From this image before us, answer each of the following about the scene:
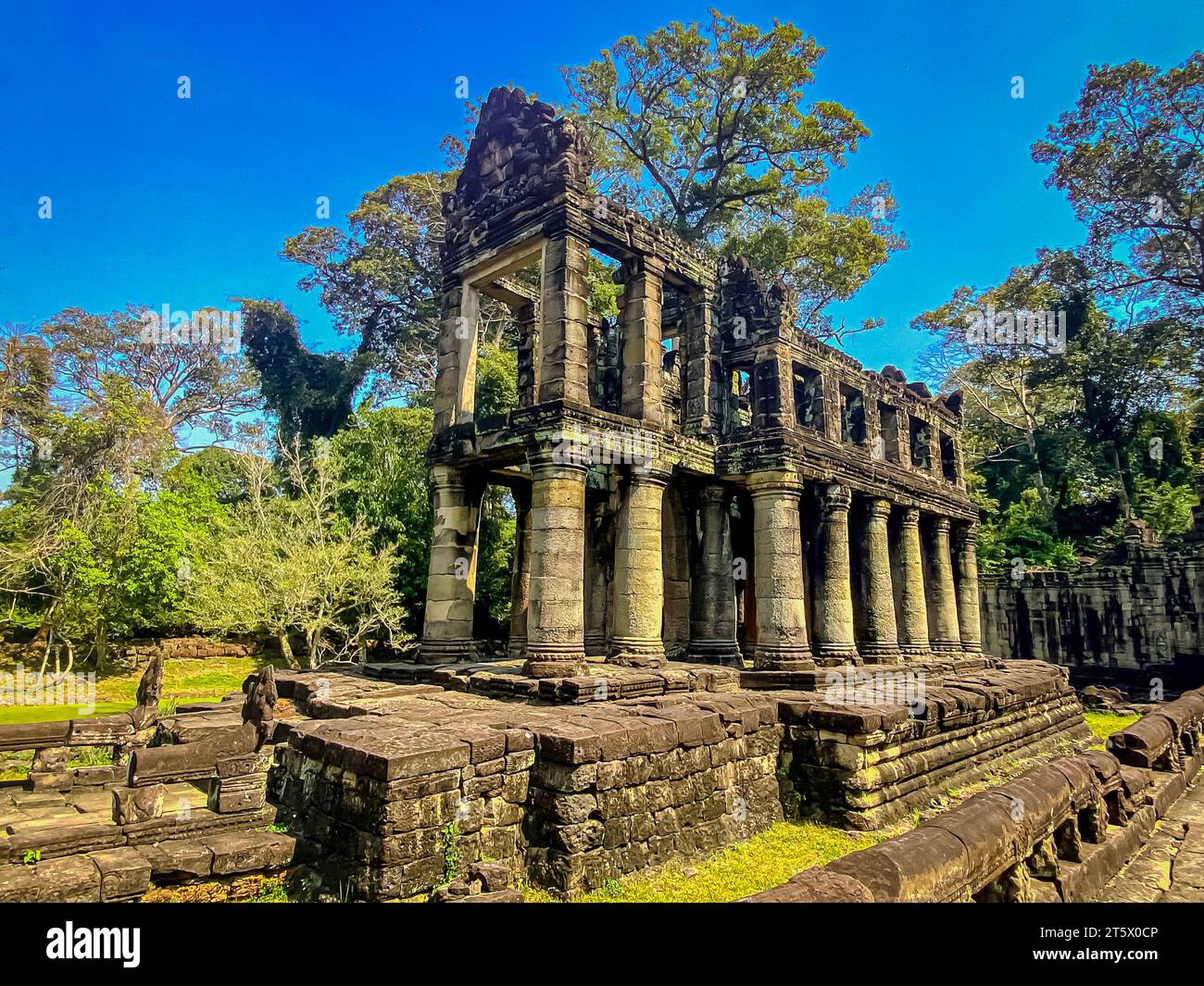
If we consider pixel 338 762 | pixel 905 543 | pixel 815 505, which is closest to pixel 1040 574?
pixel 905 543

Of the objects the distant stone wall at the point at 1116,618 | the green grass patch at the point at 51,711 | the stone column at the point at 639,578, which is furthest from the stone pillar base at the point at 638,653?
the distant stone wall at the point at 1116,618

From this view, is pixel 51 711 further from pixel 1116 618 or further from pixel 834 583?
pixel 1116 618

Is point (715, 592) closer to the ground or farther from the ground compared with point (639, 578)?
closer to the ground

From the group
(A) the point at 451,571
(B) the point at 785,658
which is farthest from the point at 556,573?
(B) the point at 785,658

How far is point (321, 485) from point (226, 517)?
476 cm

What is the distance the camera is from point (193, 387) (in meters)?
34.1

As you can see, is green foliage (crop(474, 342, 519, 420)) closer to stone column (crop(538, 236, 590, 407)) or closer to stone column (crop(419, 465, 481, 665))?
stone column (crop(419, 465, 481, 665))

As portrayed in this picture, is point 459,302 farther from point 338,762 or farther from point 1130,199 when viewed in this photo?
point 1130,199

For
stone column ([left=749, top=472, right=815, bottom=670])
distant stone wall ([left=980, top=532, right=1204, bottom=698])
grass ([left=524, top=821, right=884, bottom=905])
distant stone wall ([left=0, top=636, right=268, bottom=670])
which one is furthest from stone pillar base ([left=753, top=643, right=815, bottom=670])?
distant stone wall ([left=980, top=532, right=1204, bottom=698])

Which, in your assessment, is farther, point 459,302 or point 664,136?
point 664,136

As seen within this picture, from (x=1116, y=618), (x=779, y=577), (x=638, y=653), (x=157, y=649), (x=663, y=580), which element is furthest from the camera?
(x=1116, y=618)

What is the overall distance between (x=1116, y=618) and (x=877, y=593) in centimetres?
1398

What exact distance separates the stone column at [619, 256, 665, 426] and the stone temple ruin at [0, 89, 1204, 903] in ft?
0.23

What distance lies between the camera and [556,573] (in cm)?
970
